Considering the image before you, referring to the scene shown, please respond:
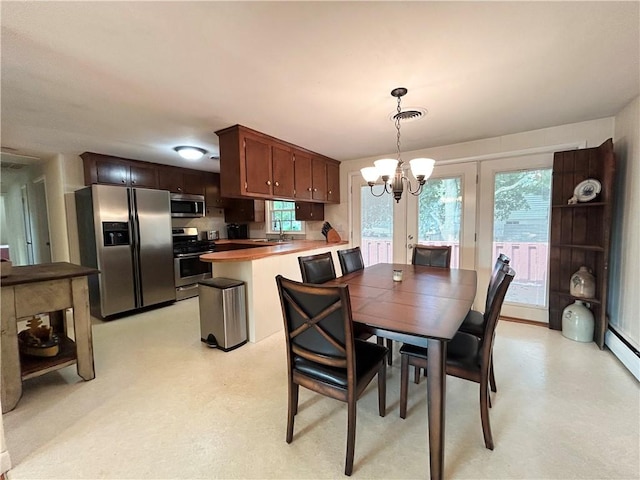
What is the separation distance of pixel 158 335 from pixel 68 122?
2.33m

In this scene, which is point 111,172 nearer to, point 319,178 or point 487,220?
point 319,178

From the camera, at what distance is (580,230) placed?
2930 mm

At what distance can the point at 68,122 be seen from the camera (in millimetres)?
2615

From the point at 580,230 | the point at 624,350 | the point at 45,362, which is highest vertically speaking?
the point at 580,230

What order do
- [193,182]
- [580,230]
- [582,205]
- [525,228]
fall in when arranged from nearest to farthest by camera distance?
[582,205] < [580,230] < [525,228] < [193,182]

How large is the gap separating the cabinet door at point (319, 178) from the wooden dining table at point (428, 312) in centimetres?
184

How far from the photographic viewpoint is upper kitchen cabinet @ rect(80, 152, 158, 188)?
381 cm

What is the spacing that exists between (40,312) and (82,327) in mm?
289

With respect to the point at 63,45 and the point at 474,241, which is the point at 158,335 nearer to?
the point at 63,45

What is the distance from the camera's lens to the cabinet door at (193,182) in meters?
4.88

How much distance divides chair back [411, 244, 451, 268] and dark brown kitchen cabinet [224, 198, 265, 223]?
10.8ft

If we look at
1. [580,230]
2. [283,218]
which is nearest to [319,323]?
[580,230]

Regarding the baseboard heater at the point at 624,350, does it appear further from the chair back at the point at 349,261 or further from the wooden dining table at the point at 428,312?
the chair back at the point at 349,261

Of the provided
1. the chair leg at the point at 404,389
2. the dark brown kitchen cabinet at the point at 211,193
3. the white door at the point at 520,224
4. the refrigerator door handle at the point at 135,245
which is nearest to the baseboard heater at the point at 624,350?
the white door at the point at 520,224
